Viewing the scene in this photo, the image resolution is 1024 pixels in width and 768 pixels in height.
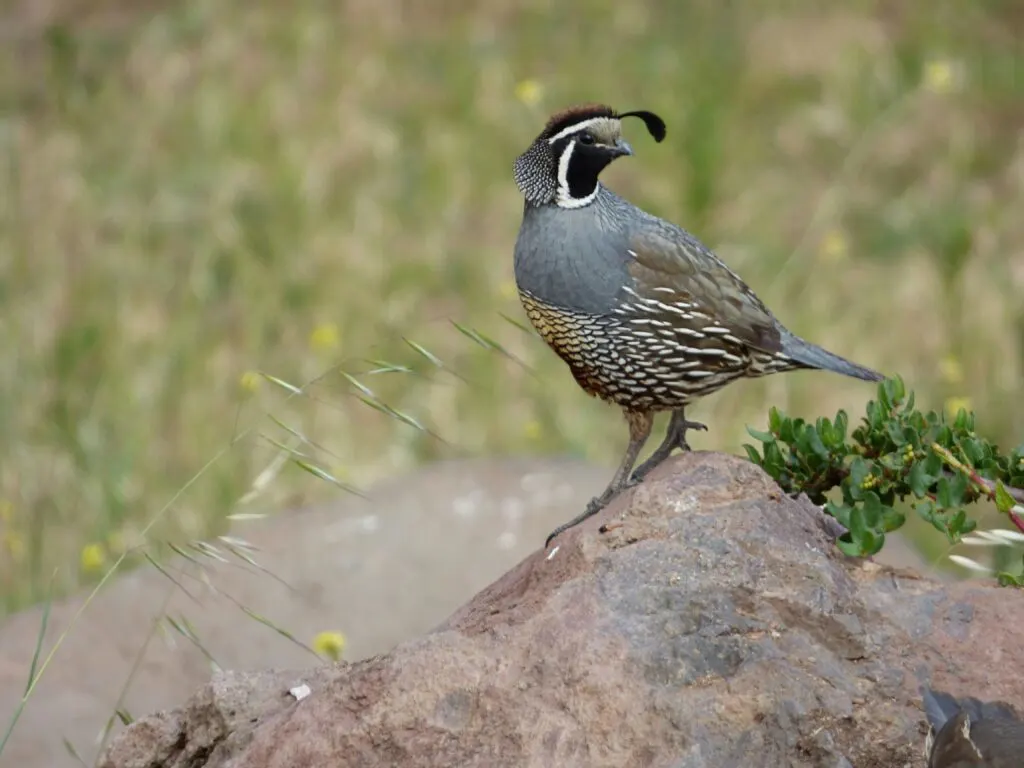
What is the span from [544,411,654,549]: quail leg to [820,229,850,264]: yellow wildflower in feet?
13.2

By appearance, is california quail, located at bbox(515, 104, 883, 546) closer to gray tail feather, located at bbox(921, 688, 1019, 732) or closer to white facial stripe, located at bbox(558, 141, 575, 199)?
white facial stripe, located at bbox(558, 141, 575, 199)

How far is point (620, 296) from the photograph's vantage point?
3457 millimetres

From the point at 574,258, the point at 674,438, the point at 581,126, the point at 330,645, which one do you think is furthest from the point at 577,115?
the point at 330,645

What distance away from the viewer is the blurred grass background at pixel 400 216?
267 inches

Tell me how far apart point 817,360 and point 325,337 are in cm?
318

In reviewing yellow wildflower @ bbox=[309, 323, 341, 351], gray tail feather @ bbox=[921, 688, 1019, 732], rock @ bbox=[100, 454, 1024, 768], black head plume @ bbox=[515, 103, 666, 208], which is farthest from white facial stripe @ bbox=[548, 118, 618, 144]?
yellow wildflower @ bbox=[309, 323, 341, 351]

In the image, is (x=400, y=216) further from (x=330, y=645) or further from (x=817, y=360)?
(x=817, y=360)

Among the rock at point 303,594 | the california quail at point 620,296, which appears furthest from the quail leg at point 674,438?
the rock at point 303,594

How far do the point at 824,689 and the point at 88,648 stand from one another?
2499 mm

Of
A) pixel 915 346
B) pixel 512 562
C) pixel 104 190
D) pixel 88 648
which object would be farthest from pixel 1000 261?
pixel 88 648

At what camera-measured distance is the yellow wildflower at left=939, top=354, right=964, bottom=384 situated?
268 inches

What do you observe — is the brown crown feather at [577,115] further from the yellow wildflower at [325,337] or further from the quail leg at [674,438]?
the yellow wildflower at [325,337]

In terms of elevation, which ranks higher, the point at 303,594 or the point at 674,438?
the point at 674,438

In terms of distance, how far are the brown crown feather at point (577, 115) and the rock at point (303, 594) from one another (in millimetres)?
1673
